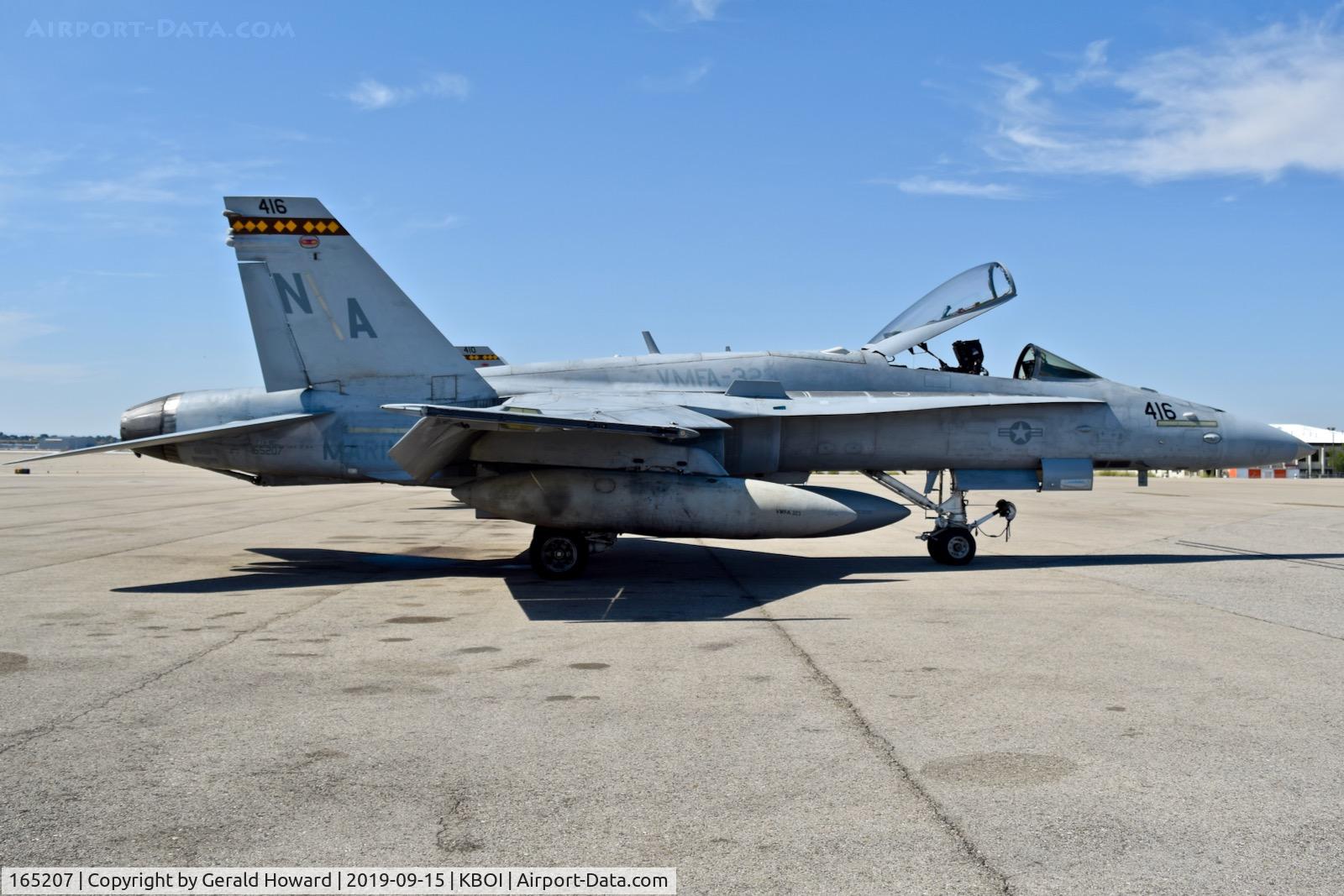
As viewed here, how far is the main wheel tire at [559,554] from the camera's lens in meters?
11.3

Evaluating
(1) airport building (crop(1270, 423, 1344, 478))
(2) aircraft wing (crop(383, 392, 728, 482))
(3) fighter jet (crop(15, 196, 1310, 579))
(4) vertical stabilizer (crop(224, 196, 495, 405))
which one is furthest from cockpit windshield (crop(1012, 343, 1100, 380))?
(1) airport building (crop(1270, 423, 1344, 478))

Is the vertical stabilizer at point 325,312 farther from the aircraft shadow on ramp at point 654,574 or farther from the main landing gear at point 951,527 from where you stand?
the main landing gear at point 951,527

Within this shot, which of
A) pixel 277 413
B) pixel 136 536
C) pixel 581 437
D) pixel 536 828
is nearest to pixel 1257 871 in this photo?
pixel 536 828

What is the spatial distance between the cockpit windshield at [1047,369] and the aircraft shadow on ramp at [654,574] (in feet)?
8.19

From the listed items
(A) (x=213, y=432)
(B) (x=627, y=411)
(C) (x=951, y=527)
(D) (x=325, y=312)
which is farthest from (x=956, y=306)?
(A) (x=213, y=432)

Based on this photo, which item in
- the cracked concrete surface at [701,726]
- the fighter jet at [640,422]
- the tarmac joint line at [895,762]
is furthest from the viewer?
the fighter jet at [640,422]

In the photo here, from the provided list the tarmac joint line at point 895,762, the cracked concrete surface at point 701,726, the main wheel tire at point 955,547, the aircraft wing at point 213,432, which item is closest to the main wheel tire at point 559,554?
the cracked concrete surface at point 701,726

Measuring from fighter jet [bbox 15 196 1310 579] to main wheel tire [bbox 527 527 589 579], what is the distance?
0.06 ft

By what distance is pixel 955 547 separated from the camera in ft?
41.9

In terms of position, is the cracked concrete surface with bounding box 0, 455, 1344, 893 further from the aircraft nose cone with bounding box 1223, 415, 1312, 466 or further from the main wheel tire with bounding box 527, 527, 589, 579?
the aircraft nose cone with bounding box 1223, 415, 1312, 466

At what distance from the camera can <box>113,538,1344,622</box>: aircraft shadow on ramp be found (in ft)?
30.7

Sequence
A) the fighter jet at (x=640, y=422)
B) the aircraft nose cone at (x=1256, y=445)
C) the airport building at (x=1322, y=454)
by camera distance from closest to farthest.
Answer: the fighter jet at (x=640, y=422), the aircraft nose cone at (x=1256, y=445), the airport building at (x=1322, y=454)

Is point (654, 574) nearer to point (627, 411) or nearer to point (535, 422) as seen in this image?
point (627, 411)

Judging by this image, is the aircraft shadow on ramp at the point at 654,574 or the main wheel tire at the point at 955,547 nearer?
the aircraft shadow on ramp at the point at 654,574
